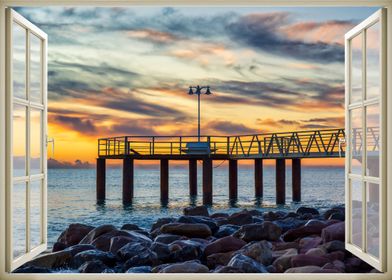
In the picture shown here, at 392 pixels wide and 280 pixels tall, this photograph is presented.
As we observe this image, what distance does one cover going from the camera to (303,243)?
605 centimetres

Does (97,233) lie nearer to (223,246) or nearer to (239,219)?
(223,246)

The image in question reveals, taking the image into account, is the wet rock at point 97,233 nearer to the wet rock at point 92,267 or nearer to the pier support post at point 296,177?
the wet rock at point 92,267

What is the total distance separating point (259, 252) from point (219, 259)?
48 cm

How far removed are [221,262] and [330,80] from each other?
82.4ft

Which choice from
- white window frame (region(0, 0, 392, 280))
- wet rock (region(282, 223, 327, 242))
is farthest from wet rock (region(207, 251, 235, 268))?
white window frame (region(0, 0, 392, 280))

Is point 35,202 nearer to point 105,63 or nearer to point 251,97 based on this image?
point 251,97

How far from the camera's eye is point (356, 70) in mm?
3457

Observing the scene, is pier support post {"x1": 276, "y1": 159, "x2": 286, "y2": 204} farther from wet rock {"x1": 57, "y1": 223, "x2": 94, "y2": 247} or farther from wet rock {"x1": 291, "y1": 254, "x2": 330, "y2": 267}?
wet rock {"x1": 291, "y1": 254, "x2": 330, "y2": 267}

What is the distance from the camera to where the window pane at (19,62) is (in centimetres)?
302

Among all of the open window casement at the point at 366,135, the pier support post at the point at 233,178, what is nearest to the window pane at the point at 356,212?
the open window casement at the point at 366,135

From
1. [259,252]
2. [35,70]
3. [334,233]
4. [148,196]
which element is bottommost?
[148,196]

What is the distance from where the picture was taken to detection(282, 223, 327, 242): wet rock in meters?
6.64

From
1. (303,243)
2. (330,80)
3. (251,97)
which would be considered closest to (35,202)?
Answer: (303,243)

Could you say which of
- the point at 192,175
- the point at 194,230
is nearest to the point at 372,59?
the point at 194,230
